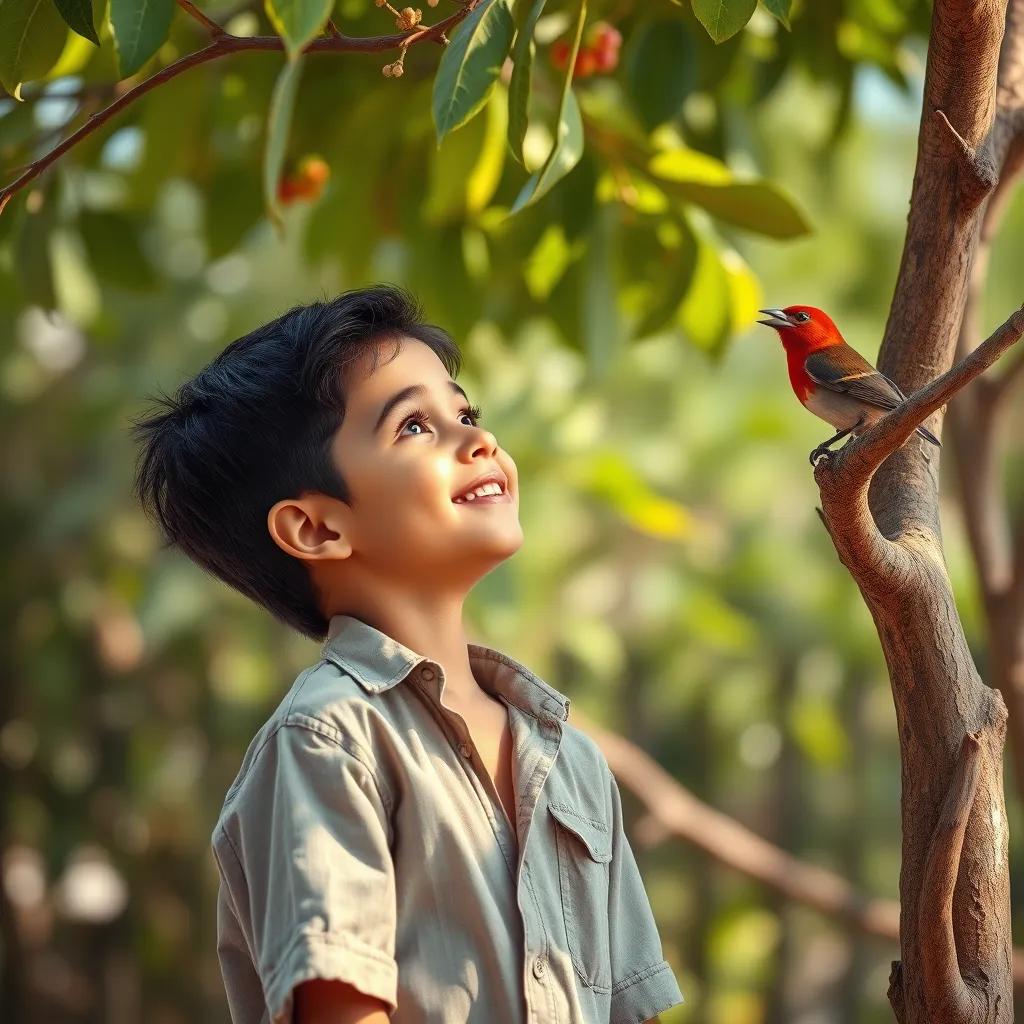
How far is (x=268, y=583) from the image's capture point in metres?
1.27

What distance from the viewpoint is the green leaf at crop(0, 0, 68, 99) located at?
1134 millimetres

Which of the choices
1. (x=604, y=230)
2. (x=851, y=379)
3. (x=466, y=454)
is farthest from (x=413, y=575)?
(x=604, y=230)

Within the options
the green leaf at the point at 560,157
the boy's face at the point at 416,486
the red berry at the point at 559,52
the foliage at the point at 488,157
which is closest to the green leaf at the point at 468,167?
the foliage at the point at 488,157

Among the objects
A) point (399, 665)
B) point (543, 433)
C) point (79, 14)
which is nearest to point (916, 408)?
point (399, 665)

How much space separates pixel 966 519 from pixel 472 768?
3.75 feet

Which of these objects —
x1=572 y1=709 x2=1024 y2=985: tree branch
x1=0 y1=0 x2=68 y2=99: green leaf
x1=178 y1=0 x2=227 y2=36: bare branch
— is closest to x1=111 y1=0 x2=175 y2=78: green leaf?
x1=178 y1=0 x2=227 y2=36: bare branch

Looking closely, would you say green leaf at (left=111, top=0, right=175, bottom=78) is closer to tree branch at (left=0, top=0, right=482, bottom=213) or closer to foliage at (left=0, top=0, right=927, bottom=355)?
tree branch at (left=0, top=0, right=482, bottom=213)

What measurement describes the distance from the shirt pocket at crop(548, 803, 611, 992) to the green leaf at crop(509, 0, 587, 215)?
0.49 m

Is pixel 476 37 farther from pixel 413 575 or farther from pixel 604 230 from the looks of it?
pixel 604 230

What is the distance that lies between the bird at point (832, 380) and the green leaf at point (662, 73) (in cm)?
46

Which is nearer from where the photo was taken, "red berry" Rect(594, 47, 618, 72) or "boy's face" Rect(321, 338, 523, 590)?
"boy's face" Rect(321, 338, 523, 590)

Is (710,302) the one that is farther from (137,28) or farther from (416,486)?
(137,28)

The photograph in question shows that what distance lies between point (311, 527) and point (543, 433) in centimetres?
163

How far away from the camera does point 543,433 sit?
2.82m
